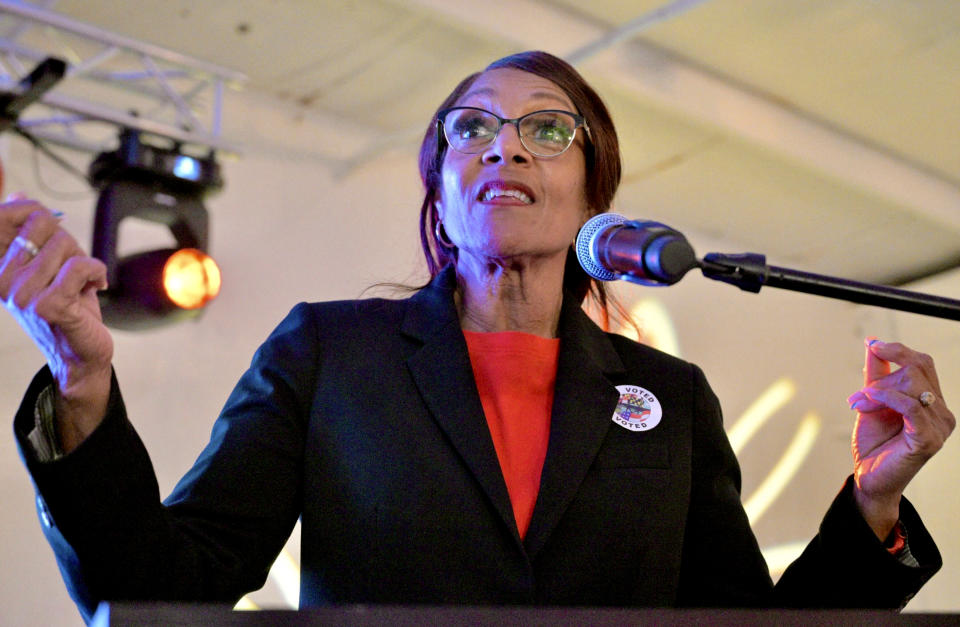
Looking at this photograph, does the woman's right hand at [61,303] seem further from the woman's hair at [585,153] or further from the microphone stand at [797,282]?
the woman's hair at [585,153]

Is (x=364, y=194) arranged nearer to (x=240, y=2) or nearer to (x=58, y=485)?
(x=240, y=2)

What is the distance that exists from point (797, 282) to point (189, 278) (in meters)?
3.37

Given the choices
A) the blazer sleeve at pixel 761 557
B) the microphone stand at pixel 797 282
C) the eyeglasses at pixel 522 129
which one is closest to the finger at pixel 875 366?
the blazer sleeve at pixel 761 557

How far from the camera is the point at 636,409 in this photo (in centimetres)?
151

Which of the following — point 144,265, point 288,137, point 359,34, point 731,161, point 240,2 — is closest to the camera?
point 144,265

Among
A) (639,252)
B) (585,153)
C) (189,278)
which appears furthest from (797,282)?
(189,278)

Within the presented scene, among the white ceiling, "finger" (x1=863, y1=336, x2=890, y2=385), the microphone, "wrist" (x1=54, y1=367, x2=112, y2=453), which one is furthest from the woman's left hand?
the white ceiling

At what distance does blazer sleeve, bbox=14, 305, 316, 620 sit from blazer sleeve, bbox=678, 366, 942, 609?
1.90ft

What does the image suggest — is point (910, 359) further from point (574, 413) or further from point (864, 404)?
point (574, 413)

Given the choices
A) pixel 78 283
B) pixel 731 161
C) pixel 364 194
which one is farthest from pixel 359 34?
pixel 78 283

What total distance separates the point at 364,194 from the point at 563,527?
4.57 metres

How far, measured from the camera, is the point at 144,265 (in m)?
4.04

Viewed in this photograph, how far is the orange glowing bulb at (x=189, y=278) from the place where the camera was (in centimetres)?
407

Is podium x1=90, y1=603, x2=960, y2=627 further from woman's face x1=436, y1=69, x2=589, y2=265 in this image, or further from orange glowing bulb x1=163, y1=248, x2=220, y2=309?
orange glowing bulb x1=163, y1=248, x2=220, y2=309
